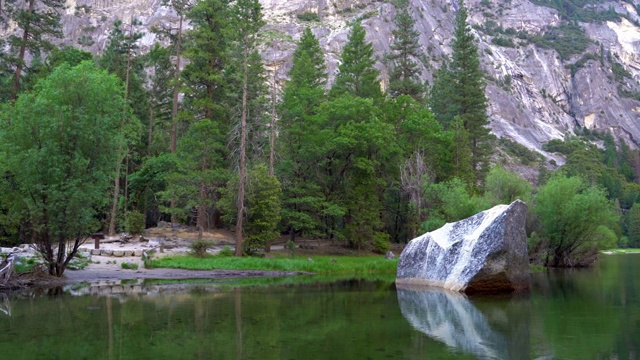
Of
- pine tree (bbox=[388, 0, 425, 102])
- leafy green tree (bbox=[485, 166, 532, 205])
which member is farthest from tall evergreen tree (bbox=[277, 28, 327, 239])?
leafy green tree (bbox=[485, 166, 532, 205])

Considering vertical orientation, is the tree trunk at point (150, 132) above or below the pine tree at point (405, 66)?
below

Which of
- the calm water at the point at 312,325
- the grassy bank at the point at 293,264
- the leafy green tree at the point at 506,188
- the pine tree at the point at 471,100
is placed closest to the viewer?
the calm water at the point at 312,325

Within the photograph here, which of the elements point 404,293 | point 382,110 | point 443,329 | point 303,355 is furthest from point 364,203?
point 303,355

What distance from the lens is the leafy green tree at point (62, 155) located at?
80.0 feet

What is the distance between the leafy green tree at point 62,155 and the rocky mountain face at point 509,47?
53.1 m

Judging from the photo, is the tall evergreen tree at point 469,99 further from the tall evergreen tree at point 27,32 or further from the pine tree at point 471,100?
the tall evergreen tree at point 27,32

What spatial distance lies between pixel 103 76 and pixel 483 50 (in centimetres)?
12849

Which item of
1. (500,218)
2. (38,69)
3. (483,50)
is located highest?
(483,50)

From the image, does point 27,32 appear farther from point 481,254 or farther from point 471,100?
point 471,100

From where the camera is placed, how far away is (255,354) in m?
11.1

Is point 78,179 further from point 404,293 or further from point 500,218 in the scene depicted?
point 500,218

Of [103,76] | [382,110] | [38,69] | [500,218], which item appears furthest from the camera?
[382,110]

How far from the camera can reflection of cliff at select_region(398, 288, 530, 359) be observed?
12084mm

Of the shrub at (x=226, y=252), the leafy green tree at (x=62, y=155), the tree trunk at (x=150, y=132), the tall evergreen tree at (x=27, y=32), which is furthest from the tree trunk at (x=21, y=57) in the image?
the tree trunk at (x=150, y=132)
